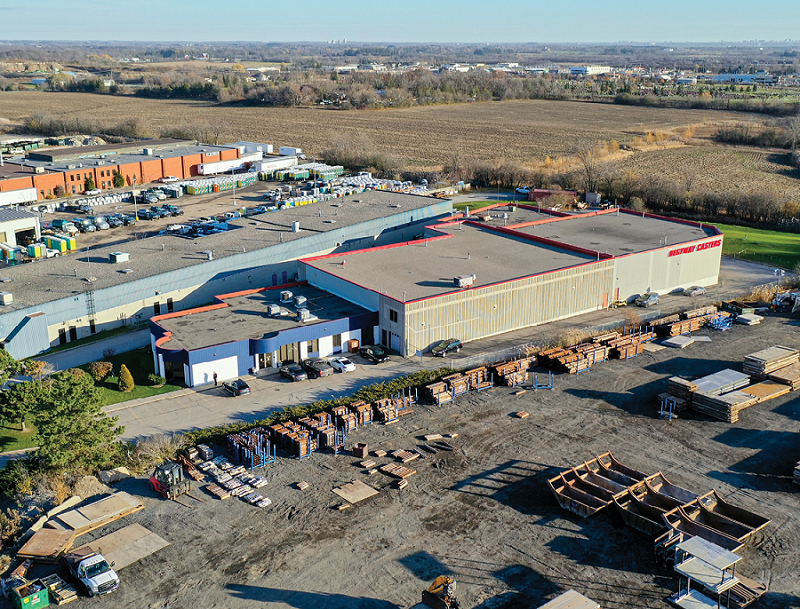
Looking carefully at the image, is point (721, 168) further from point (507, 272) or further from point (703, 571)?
point (703, 571)

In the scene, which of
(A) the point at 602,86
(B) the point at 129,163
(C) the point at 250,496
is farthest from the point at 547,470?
(A) the point at 602,86

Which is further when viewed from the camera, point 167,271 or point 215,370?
point 167,271

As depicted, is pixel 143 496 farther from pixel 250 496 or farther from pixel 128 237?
pixel 128 237

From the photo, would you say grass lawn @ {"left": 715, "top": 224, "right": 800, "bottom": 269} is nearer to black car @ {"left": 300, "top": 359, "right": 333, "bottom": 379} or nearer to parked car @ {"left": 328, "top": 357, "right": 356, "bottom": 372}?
parked car @ {"left": 328, "top": 357, "right": 356, "bottom": 372}

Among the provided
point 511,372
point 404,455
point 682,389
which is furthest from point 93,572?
point 682,389

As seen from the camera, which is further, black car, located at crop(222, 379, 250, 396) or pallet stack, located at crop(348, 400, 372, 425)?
black car, located at crop(222, 379, 250, 396)

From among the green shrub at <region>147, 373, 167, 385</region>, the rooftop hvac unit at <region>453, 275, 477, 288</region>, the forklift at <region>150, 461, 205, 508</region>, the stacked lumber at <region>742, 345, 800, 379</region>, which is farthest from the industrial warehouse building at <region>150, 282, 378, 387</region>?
the stacked lumber at <region>742, 345, 800, 379</region>
